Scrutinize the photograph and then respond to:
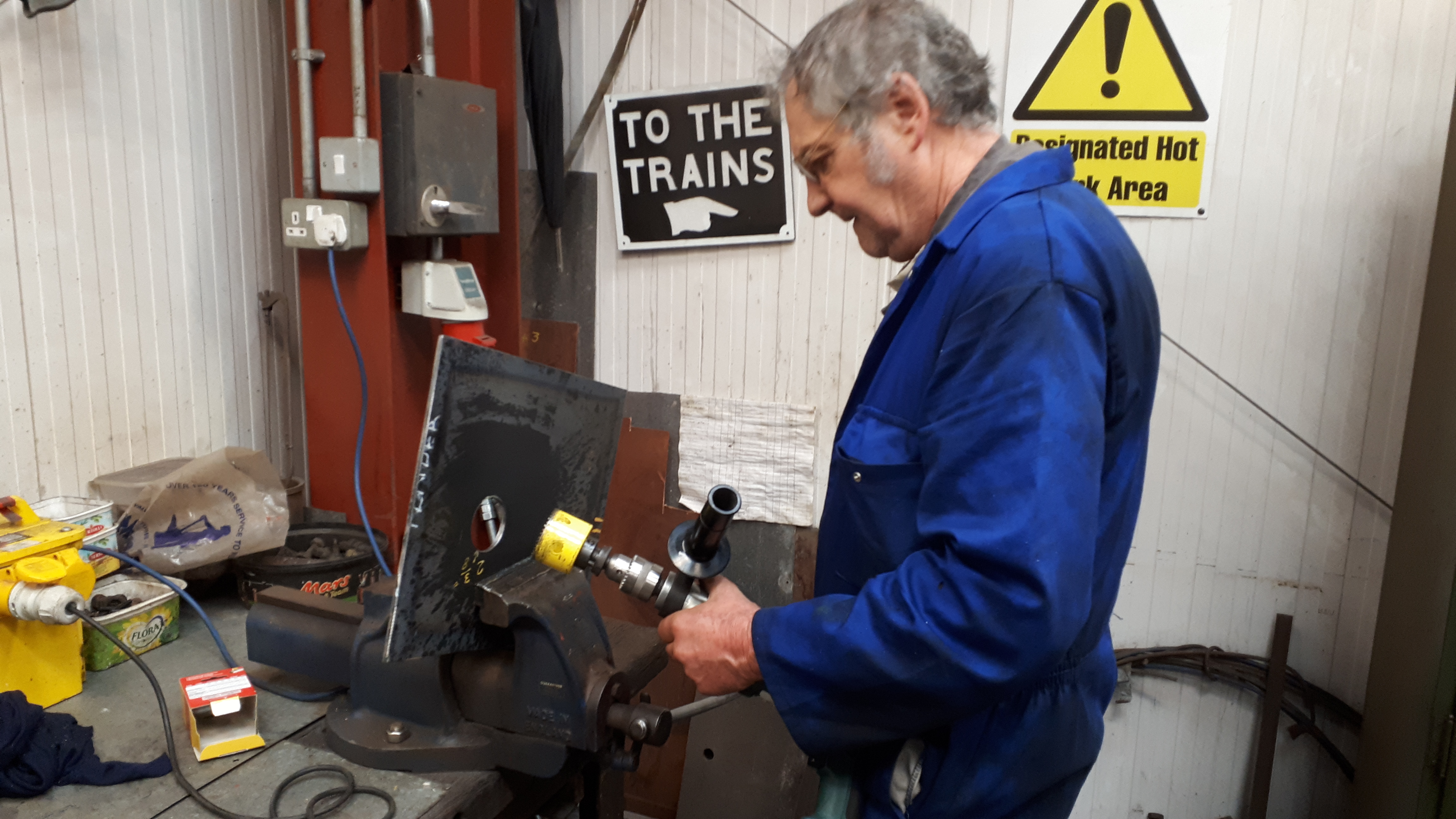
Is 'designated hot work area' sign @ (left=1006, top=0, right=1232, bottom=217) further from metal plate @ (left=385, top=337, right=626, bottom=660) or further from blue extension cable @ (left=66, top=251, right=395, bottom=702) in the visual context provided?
blue extension cable @ (left=66, top=251, right=395, bottom=702)

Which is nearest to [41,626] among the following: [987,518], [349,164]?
[349,164]

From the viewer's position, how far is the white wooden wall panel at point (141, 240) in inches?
55.6

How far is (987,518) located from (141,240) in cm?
156

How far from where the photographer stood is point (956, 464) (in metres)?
0.78

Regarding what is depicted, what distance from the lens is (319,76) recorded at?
1.65 m

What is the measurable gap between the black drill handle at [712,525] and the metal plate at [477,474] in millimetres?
196

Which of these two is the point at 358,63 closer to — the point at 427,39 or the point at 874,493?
the point at 427,39

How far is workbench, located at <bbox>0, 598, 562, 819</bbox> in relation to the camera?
0.96 m

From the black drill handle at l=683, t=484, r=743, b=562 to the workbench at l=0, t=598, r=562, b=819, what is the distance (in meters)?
0.35

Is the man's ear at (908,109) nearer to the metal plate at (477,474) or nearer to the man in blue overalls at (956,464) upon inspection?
the man in blue overalls at (956,464)

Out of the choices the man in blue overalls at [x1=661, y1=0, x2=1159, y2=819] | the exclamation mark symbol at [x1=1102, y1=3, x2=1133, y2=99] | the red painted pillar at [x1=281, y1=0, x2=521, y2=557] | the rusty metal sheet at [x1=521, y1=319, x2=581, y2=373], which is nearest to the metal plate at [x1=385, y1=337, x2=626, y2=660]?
the man in blue overalls at [x1=661, y1=0, x2=1159, y2=819]

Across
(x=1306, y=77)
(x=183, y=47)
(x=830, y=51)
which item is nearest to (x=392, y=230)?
(x=183, y=47)

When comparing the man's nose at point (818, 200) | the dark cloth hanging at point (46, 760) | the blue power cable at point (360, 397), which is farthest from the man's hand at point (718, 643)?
the blue power cable at point (360, 397)

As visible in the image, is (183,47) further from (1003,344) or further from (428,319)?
(1003,344)
